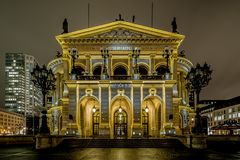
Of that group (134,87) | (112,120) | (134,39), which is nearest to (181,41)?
(134,39)

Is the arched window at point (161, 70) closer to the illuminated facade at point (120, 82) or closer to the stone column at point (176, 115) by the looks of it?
the illuminated facade at point (120, 82)

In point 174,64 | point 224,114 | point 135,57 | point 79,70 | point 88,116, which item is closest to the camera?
point 135,57

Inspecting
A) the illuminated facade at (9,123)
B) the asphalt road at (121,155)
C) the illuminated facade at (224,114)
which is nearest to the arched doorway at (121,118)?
the asphalt road at (121,155)

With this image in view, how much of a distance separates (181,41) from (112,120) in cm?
1711

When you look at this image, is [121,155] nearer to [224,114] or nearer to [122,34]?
[122,34]

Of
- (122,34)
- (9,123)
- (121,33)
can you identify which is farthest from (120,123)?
(9,123)

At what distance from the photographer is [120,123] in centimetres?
5991

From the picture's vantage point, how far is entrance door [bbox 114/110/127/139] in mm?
58844

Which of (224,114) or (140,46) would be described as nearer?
(140,46)

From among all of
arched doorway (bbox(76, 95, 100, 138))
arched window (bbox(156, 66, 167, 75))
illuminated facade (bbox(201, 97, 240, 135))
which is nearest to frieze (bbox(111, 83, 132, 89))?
arched doorway (bbox(76, 95, 100, 138))

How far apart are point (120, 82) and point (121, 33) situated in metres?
8.70

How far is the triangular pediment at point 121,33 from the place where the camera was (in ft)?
194

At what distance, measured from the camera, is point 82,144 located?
135 ft

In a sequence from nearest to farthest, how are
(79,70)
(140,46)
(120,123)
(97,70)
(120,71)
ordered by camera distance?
(120,123), (140,46), (120,71), (79,70), (97,70)
